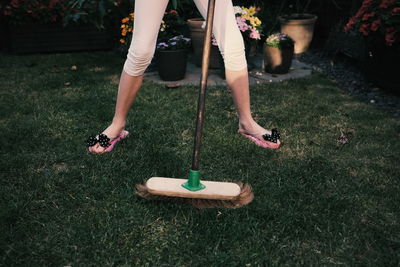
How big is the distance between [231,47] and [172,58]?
200cm

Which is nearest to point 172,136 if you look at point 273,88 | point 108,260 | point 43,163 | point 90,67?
point 43,163

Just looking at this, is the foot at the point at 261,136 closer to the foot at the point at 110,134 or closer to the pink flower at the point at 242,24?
the foot at the point at 110,134

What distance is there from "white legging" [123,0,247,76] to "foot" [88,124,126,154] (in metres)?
0.42

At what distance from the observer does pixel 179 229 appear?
1.81 m

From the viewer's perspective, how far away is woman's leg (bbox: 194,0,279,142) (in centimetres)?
226

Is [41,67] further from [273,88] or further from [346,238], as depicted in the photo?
[346,238]

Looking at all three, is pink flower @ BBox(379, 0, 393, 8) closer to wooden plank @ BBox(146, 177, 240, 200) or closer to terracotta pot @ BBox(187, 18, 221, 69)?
terracotta pot @ BBox(187, 18, 221, 69)

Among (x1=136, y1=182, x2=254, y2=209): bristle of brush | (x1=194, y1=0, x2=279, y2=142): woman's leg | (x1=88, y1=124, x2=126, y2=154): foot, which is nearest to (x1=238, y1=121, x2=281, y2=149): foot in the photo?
(x1=194, y1=0, x2=279, y2=142): woman's leg

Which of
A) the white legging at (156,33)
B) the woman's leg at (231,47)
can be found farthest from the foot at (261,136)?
the white legging at (156,33)

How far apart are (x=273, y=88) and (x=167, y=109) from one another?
4.16 ft

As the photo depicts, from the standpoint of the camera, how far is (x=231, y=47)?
2377mm

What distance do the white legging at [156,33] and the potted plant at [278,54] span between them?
2.32 metres

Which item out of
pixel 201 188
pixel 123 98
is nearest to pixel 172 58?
pixel 123 98

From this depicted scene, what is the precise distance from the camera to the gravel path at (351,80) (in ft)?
12.5
